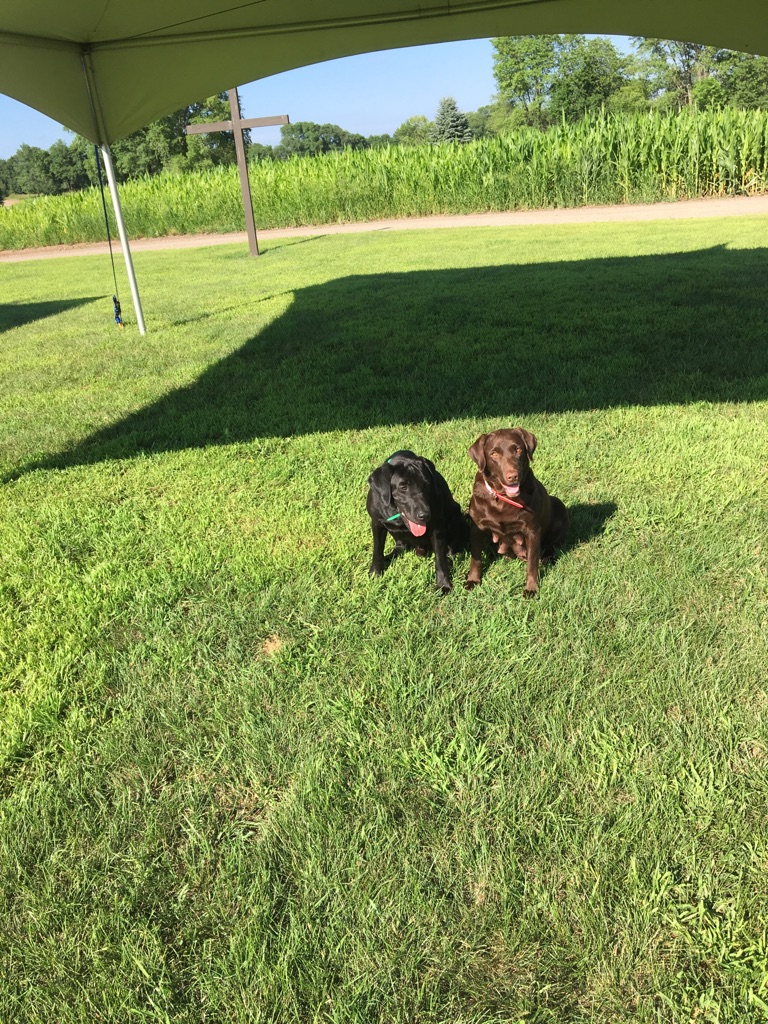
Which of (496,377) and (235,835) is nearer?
(235,835)

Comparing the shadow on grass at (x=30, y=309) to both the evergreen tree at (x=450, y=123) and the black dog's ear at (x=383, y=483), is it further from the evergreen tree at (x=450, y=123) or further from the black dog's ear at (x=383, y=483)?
the evergreen tree at (x=450, y=123)

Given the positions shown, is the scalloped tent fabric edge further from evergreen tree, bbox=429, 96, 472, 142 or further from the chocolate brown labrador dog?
evergreen tree, bbox=429, 96, 472, 142

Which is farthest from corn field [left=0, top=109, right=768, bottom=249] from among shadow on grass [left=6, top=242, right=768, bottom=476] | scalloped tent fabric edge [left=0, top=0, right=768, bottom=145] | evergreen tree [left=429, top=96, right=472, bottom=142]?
evergreen tree [left=429, top=96, right=472, bottom=142]

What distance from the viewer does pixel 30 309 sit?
1205cm

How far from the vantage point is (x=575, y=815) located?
6.33 ft

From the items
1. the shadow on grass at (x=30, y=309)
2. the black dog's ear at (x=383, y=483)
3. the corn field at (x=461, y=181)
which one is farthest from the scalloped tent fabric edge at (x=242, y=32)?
the corn field at (x=461, y=181)

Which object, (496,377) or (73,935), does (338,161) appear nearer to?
(496,377)

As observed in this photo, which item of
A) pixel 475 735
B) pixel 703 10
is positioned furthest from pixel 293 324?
pixel 475 735

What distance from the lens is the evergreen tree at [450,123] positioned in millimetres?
87375

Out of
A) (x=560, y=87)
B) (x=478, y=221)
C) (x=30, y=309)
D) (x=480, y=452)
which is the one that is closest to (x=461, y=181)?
(x=478, y=221)

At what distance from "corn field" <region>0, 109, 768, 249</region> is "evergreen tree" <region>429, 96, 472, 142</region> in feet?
236

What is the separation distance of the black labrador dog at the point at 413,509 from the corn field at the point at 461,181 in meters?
19.7

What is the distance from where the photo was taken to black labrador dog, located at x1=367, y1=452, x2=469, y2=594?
2754 millimetres

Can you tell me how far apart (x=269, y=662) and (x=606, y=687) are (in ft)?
4.19
